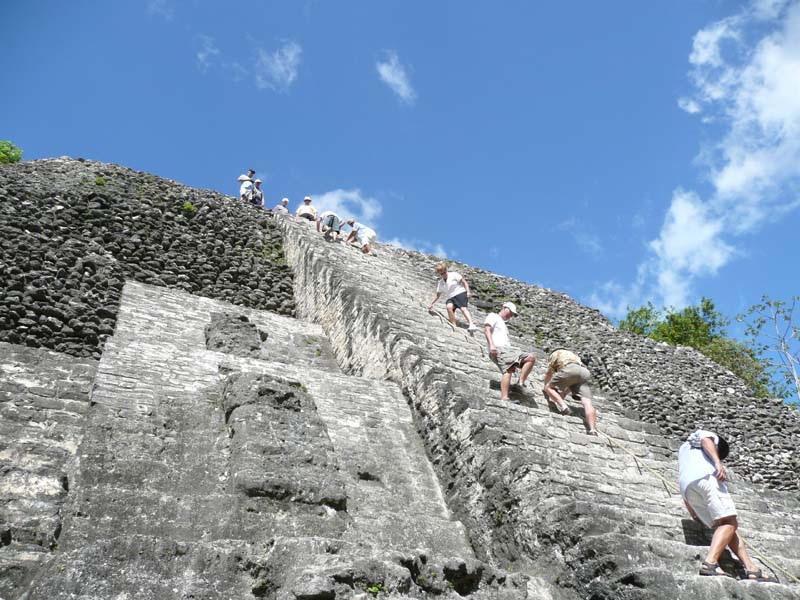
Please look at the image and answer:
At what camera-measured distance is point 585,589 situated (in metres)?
4.31

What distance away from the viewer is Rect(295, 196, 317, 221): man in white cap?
52.9ft

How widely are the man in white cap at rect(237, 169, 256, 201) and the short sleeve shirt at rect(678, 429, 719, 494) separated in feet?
42.1

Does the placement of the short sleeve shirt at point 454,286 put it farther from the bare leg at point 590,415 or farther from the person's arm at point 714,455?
the person's arm at point 714,455

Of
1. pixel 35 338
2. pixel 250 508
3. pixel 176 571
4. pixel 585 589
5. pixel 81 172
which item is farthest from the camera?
pixel 81 172

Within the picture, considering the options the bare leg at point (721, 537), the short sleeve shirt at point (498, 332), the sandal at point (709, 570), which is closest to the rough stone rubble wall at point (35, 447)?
the sandal at point (709, 570)

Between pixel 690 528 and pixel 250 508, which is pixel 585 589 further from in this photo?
pixel 250 508

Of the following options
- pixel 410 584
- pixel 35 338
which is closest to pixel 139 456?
pixel 410 584

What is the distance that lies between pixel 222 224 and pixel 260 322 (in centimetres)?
365

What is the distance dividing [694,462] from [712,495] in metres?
0.33

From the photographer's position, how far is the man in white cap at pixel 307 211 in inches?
634

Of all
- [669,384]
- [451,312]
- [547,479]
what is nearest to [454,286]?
[451,312]

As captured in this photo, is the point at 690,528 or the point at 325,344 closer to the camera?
the point at 690,528

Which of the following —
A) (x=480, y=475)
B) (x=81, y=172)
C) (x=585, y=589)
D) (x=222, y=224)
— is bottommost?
(x=585, y=589)

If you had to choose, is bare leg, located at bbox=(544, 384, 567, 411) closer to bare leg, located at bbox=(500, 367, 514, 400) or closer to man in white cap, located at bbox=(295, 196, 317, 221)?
bare leg, located at bbox=(500, 367, 514, 400)
